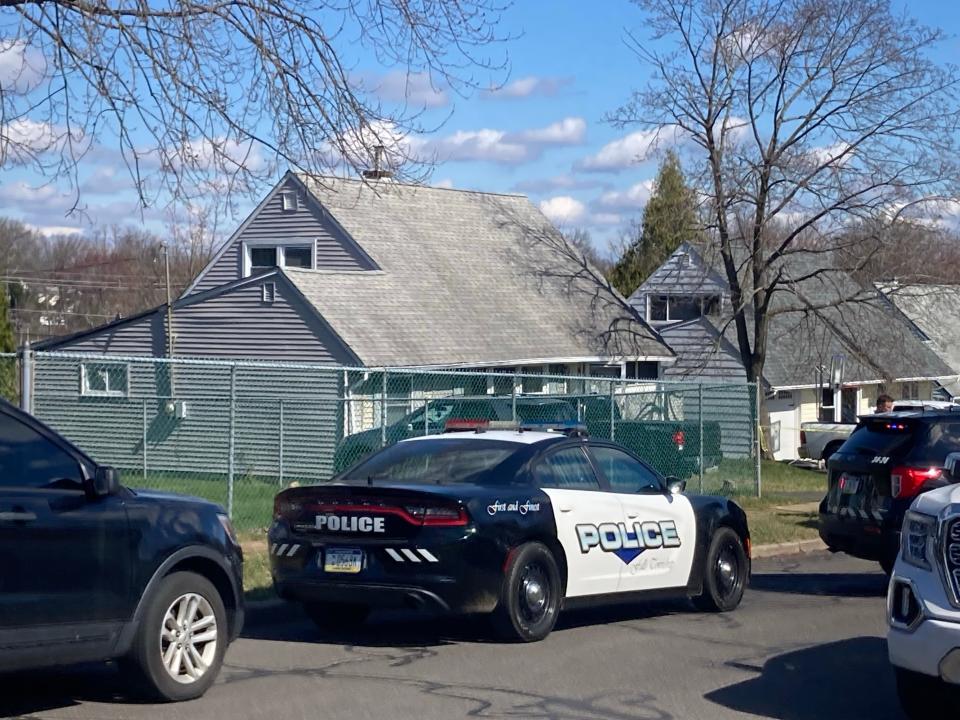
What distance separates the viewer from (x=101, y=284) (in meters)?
65.1

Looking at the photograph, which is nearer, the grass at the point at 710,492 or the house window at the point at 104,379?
the grass at the point at 710,492

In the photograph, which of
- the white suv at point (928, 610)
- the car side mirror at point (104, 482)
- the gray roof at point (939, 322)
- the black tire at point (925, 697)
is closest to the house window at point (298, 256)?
the car side mirror at point (104, 482)

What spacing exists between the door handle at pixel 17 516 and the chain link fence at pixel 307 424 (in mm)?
10785

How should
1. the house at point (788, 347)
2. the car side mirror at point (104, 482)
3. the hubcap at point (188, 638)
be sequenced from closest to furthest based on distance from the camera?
the car side mirror at point (104, 482) → the hubcap at point (188, 638) → the house at point (788, 347)

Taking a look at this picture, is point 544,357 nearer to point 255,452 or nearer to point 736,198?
point 736,198

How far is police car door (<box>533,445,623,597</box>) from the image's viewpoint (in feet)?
32.8

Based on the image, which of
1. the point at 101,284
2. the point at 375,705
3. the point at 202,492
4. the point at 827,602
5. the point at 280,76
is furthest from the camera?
the point at 101,284

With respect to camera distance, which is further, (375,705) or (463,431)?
(463,431)

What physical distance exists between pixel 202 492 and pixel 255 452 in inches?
151

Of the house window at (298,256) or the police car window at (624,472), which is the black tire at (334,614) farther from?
the house window at (298,256)

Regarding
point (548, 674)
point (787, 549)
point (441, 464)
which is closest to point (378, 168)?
point (441, 464)

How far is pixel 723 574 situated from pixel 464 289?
20710 mm

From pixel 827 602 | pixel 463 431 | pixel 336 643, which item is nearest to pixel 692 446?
pixel 827 602

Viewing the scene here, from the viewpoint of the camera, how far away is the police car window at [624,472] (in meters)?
10.8
